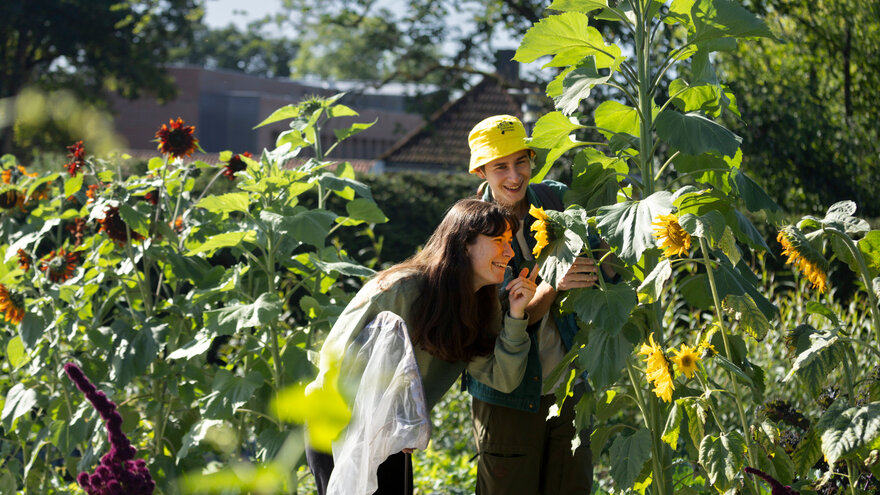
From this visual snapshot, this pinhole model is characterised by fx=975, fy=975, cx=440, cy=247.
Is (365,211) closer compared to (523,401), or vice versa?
(523,401)

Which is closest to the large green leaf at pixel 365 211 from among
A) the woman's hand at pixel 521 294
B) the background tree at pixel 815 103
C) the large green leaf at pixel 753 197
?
the woman's hand at pixel 521 294

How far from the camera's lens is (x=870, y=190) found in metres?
7.93

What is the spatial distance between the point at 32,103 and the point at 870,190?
16866 mm

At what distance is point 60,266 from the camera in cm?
396

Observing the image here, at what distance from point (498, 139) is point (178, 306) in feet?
5.31

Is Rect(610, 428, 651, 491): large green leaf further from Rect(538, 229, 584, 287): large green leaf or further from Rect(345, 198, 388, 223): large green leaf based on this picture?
Rect(345, 198, 388, 223): large green leaf

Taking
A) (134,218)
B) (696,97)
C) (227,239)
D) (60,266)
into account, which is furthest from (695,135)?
(60,266)

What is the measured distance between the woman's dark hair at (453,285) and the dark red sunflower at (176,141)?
5.48ft

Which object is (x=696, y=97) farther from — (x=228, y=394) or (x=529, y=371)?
(x=228, y=394)

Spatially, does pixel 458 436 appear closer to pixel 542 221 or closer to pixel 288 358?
pixel 288 358

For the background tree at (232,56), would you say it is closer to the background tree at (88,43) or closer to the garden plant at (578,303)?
the background tree at (88,43)

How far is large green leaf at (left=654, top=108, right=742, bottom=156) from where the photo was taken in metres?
2.11

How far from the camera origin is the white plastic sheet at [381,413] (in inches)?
73.2

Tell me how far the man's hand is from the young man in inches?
14.0
